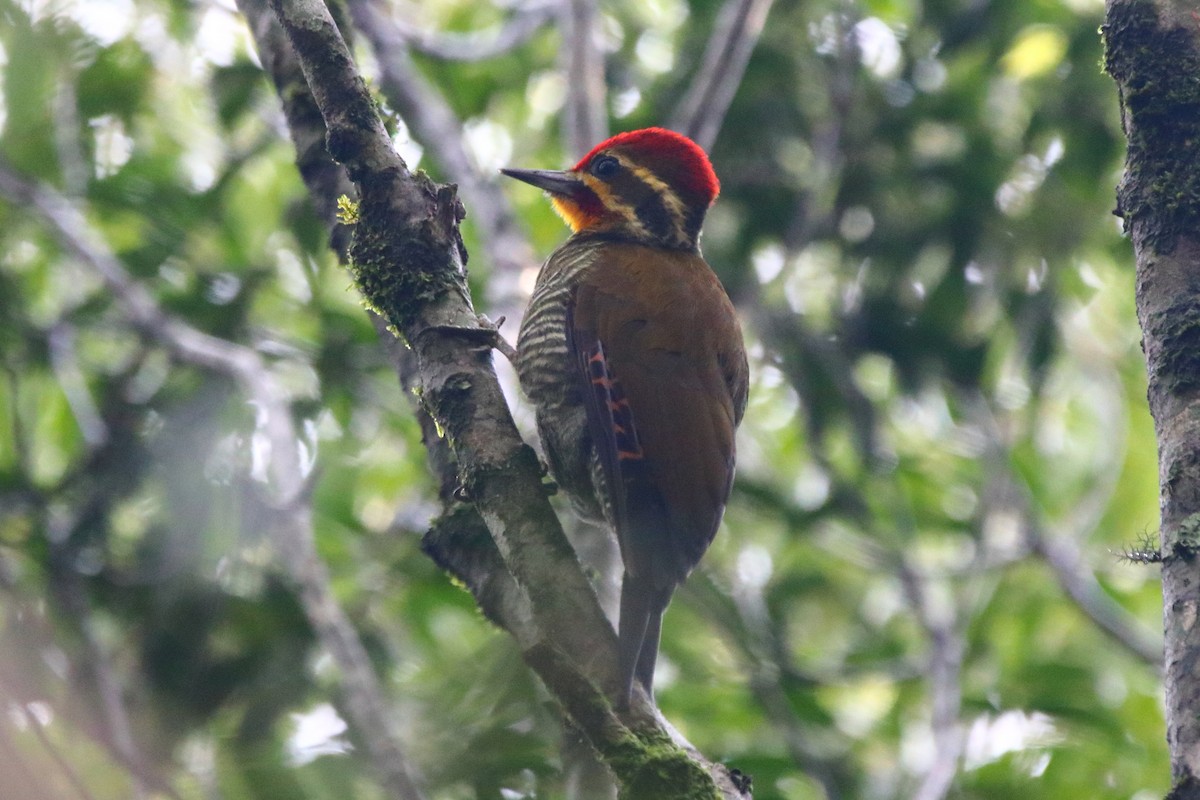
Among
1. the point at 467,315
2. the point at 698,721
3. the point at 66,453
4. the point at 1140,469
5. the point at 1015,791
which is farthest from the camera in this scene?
the point at 1140,469

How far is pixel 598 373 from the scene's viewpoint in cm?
352

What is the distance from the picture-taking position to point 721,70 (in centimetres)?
523

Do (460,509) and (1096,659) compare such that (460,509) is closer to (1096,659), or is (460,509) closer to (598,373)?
(598,373)

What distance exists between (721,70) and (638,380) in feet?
7.05

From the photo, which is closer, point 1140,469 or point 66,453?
point 66,453

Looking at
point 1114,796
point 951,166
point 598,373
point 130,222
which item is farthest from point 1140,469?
point 130,222

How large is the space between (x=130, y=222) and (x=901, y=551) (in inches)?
144

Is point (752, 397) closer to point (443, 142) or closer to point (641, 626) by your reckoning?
point (443, 142)

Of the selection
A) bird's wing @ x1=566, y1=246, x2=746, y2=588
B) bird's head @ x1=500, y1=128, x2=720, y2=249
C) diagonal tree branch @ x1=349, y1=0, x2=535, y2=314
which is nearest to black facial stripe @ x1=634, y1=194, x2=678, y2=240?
bird's head @ x1=500, y1=128, x2=720, y2=249

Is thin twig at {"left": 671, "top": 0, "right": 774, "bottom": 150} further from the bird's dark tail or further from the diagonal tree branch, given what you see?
the bird's dark tail

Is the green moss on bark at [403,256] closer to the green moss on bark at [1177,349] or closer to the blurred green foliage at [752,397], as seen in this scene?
the green moss on bark at [1177,349]

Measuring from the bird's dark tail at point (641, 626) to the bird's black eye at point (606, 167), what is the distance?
5.67ft

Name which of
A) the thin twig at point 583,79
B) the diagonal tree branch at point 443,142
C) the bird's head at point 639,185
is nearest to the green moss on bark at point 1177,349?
the bird's head at point 639,185

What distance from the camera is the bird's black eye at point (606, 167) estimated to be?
438 centimetres
